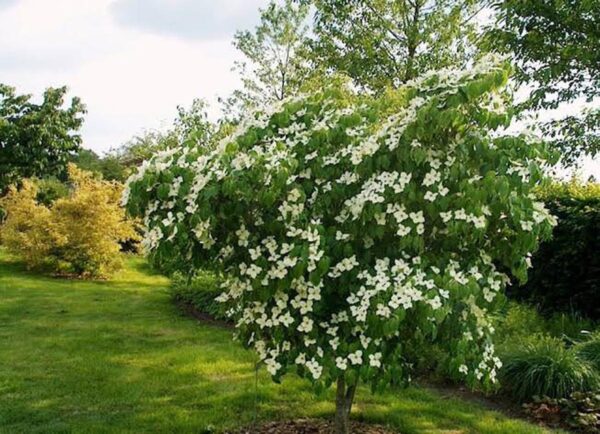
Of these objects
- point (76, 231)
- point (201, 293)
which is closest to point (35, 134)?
point (76, 231)

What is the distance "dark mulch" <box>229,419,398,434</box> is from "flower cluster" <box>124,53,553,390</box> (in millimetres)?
927

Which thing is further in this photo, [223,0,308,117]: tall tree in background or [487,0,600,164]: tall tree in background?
[223,0,308,117]: tall tree in background

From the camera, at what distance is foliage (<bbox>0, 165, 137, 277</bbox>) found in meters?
11.8

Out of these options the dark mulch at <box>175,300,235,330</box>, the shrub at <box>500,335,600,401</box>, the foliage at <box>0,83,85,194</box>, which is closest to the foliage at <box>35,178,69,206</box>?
the foliage at <box>0,83,85,194</box>

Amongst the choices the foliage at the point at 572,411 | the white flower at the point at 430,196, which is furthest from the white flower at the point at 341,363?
the foliage at the point at 572,411

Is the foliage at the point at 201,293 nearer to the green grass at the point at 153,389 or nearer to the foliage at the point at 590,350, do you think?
the green grass at the point at 153,389

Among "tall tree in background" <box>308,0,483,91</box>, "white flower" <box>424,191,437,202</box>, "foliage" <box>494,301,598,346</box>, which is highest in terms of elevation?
"tall tree in background" <box>308,0,483,91</box>

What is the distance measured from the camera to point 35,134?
18703mm

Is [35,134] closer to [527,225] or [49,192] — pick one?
[49,192]

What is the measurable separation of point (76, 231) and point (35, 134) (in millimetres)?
8576

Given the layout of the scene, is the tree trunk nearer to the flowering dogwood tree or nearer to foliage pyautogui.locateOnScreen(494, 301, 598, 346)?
the flowering dogwood tree

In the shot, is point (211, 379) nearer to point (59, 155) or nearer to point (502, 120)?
point (502, 120)

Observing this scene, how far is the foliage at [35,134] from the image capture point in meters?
18.6

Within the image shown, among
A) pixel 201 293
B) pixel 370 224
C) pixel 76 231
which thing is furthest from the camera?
pixel 76 231
